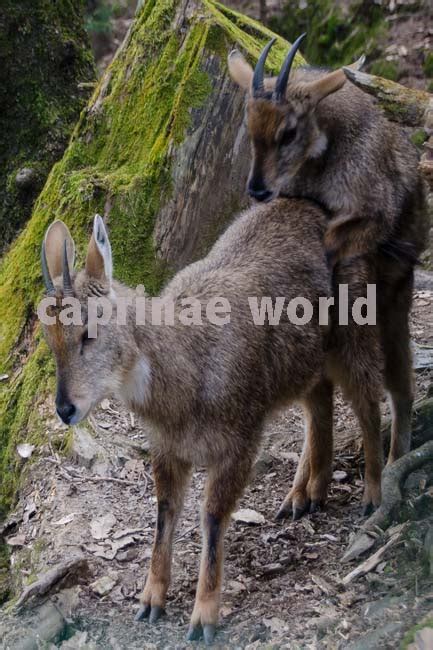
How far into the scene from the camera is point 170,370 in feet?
16.8

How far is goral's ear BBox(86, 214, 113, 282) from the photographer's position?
485 cm

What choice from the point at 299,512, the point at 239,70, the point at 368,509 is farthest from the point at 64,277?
the point at 368,509

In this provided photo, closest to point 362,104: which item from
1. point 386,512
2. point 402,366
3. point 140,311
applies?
point 402,366

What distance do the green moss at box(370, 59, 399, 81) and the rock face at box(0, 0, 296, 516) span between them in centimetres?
688

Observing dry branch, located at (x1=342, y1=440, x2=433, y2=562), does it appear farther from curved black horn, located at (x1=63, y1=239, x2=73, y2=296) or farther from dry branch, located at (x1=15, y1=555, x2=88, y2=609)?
curved black horn, located at (x1=63, y1=239, x2=73, y2=296)

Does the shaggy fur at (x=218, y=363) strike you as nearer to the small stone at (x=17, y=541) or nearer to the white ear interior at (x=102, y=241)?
the white ear interior at (x=102, y=241)

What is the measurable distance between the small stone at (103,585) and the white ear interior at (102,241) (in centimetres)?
194

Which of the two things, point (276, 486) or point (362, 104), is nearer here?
point (362, 104)

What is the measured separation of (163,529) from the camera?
5488mm

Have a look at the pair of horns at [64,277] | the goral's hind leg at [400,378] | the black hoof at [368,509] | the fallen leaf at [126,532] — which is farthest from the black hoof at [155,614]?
the goral's hind leg at [400,378]

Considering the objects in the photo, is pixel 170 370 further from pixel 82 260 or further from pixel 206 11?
pixel 206 11

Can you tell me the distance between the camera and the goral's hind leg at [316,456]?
6410mm

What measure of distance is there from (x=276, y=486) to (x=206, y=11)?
3660 millimetres

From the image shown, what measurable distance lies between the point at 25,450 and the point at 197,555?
1.59 m
